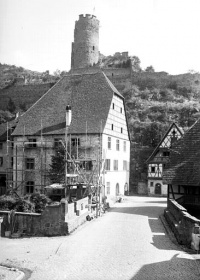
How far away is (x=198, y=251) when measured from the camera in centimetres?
1284

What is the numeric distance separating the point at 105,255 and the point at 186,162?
412 inches

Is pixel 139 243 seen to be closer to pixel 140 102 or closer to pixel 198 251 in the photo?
pixel 198 251

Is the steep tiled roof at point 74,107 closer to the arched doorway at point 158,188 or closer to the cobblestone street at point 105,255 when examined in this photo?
the arched doorway at point 158,188

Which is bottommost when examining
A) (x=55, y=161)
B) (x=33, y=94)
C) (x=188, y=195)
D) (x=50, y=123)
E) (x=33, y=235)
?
(x=33, y=235)

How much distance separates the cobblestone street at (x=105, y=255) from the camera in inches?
413

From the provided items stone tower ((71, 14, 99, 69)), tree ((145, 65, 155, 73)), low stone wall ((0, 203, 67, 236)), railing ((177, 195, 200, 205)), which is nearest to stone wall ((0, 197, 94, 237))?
low stone wall ((0, 203, 67, 236))

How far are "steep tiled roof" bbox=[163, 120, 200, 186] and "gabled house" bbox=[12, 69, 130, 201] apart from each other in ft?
25.8

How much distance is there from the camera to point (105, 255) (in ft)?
40.4

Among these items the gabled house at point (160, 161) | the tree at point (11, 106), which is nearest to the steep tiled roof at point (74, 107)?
the gabled house at point (160, 161)

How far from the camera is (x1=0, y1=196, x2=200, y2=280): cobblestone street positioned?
413 inches

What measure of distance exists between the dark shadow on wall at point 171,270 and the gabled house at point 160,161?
25.6 meters

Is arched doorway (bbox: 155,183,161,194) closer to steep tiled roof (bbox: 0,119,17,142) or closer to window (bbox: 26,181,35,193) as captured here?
window (bbox: 26,181,35,193)

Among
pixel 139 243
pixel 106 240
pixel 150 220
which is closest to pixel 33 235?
pixel 106 240

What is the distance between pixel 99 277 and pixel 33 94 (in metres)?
65.7
